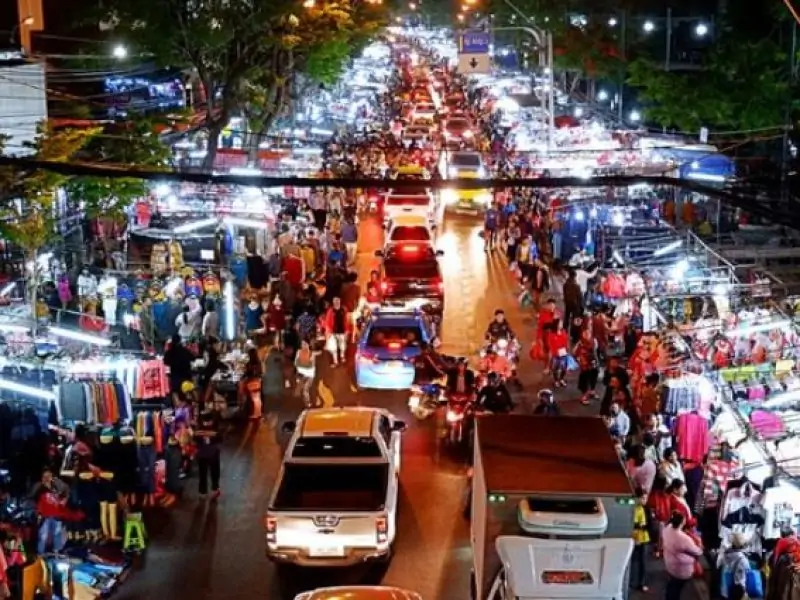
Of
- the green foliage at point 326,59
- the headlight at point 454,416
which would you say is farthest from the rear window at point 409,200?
the headlight at point 454,416

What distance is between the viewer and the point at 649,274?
23.2 meters

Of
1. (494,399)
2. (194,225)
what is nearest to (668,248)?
(494,399)

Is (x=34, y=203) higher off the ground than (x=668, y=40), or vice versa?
(x=668, y=40)

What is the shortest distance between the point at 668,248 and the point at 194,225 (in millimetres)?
10545

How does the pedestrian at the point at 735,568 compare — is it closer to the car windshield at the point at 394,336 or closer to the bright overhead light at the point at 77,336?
the car windshield at the point at 394,336

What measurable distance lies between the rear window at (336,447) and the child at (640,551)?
3313 millimetres

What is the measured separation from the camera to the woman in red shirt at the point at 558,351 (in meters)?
22.0

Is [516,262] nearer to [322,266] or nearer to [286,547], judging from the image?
[322,266]

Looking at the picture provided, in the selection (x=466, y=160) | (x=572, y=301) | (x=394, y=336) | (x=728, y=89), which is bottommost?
(x=394, y=336)

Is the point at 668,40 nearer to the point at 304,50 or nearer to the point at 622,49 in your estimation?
the point at 622,49

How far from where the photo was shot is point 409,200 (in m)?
35.3

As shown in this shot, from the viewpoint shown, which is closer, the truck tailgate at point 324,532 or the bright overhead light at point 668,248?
the truck tailgate at point 324,532

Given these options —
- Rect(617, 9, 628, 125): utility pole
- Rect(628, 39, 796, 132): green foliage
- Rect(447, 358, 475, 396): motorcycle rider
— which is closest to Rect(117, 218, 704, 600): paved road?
Rect(447, 358, 475, 396): motorcycle rider

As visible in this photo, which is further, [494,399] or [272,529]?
[494,399]
